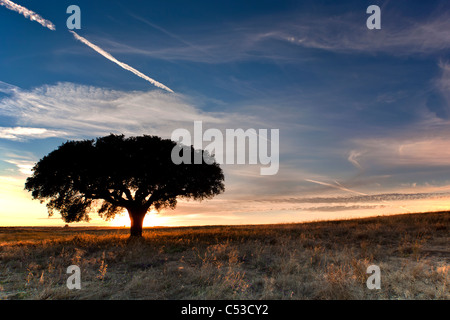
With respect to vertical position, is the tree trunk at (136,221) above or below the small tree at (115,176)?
below

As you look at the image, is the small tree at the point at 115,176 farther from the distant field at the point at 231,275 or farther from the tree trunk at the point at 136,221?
the distant field at the point at 231,275

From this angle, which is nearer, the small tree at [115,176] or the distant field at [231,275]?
the distant field at [231,275]

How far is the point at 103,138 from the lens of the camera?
2577 centimetres

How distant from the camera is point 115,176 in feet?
78.5

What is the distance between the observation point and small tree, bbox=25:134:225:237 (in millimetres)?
23969

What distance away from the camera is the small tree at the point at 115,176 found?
24.0 metres

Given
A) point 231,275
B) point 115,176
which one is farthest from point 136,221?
point 231,275

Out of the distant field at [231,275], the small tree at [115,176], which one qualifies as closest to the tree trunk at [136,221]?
the small tree at [115,176]

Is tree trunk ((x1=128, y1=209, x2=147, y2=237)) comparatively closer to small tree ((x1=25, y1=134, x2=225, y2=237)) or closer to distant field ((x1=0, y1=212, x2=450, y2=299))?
small tree ((x1=25, y1=134, x2=225, y2=237))
